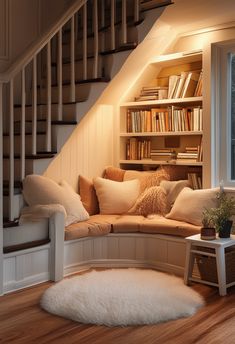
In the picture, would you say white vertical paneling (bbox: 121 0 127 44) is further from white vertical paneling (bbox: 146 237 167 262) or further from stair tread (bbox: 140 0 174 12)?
white vertical paneling (bbox: 146 237 167 262)

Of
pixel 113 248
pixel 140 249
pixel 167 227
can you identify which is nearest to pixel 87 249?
pixel 113 248

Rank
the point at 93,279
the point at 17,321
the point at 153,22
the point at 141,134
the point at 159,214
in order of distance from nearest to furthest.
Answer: the point at 17,321 < the point at 93,279 < the point at 153,22 < the point at 159,214 < the point at 141,134

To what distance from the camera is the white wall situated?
4261 millimetres

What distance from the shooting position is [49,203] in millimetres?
4168

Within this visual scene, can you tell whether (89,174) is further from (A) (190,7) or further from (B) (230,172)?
(A) (190,7)

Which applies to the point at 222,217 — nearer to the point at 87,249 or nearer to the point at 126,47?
the point at 87,249

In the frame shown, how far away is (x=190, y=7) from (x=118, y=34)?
799 millimetres

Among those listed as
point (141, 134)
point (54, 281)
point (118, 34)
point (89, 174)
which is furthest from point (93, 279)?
point (118, 34)

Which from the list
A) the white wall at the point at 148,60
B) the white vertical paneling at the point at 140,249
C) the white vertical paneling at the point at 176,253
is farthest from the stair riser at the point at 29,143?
the white vertical paneling at the point at 176,253

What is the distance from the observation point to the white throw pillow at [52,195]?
13.3 ft

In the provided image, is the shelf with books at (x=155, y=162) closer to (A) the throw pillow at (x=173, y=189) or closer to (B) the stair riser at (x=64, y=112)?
(A) the throw pillow at (x=173, y=189)

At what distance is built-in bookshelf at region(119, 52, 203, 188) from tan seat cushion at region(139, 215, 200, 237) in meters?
0.68

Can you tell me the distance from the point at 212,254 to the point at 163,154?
5.57 feet

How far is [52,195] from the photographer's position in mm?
4242
